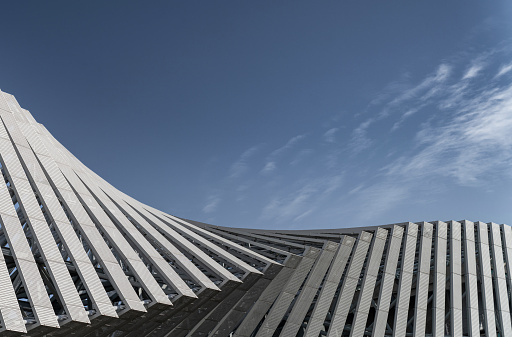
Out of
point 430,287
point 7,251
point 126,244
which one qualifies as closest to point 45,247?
point 126,244

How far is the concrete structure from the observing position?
15.1 metres

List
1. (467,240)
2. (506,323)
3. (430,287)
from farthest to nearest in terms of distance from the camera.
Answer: (467,240) → (430,287) → (506,323)

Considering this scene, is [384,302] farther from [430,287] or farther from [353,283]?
[430,287]

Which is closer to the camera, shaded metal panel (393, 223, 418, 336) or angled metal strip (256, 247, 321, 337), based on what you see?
angled metal strip (256, 247, 321, 337)

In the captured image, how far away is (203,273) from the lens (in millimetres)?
19906

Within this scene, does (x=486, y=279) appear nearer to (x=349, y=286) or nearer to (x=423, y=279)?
(x=423, y=279)

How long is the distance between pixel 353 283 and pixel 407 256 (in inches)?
146

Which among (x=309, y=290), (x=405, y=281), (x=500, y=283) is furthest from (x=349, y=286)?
(x=500, y=283)

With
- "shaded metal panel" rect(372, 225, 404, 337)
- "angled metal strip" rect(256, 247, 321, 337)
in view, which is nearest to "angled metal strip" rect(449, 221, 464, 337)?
"shaded metal panel" rect(372, 225, 404, 337)

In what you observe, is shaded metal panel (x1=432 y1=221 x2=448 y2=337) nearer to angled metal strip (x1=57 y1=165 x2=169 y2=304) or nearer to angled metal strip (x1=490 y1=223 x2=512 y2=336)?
angled metal strip (x1=490 y1=223 x2=512 y2=336)

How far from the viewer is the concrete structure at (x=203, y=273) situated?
1509 centimetres

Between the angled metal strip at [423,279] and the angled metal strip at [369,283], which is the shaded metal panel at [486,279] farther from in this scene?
the angled metal strip at [369,283]

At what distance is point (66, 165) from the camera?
22000 mm

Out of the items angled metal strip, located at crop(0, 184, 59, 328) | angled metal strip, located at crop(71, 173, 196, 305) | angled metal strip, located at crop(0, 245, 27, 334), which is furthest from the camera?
angled metal strip, located at crop(71, 173, 196, 305)
